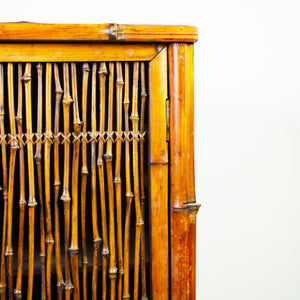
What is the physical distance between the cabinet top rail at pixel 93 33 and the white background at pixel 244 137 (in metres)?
0.80

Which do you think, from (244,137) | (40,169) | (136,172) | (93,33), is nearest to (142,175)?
(136,172)

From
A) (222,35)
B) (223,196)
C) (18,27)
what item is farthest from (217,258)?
(18,27)

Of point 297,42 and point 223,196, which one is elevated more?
point 297,42

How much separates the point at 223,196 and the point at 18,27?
121 cm

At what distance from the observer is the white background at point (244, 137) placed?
186 centimetres

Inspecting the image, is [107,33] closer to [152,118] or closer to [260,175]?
[152,118]

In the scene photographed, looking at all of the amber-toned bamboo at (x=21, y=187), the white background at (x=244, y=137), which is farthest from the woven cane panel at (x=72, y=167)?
the white background at (x=244, y=137)

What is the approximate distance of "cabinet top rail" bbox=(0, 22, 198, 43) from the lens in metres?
1.03

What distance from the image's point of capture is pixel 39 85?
3.58 feet

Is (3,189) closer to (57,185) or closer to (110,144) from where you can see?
(57,185)

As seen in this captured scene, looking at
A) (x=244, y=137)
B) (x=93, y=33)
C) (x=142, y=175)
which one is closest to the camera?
(x=93, y=33)

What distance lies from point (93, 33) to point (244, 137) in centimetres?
106

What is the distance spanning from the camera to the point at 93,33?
3.43ft

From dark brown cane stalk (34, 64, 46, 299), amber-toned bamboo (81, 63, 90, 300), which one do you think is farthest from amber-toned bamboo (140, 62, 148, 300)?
dark brown cane stalk (34, 64, 46, 299)
